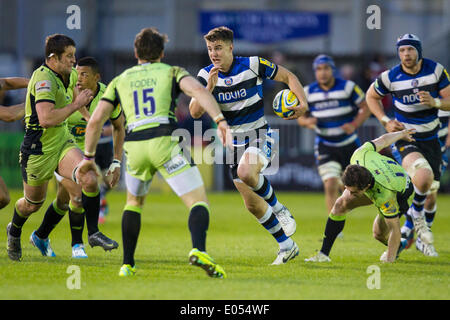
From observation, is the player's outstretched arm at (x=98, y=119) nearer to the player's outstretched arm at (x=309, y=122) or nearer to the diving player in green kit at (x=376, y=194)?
the diving player in green kit at (x=376, y=194)

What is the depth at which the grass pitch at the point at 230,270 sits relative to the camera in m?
6.01

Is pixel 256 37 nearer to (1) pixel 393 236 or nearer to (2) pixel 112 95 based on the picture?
(1) pixel 393 236

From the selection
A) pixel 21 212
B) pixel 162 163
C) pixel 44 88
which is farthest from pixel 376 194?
pixel 21 212

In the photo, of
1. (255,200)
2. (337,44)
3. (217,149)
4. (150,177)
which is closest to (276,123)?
(217,149)

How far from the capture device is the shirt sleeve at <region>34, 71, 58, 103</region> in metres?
7.78

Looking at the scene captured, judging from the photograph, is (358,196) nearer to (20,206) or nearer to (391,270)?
(391,270)

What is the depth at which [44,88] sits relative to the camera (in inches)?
307

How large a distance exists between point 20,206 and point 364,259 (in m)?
3.95

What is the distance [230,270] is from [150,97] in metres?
1.99

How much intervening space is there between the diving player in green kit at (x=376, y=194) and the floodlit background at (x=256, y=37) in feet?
38.9

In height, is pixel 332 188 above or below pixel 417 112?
below

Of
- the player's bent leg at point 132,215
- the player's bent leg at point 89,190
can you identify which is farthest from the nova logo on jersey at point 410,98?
the player's bent leg at point 132,215

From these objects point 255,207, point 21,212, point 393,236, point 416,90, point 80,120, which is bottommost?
point 393,236

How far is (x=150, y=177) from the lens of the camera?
21.6ft
